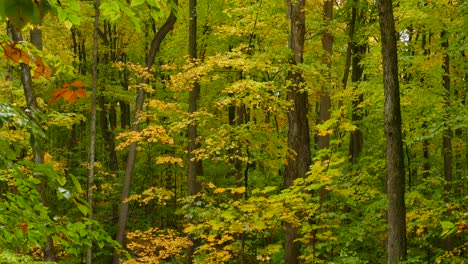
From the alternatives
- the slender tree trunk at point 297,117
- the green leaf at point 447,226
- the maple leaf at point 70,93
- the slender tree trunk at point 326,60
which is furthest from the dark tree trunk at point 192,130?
the maple leaf at point 70,93

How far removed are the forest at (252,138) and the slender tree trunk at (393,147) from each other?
0.02 m

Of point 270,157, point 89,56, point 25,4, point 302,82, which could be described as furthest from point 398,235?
point 89,56

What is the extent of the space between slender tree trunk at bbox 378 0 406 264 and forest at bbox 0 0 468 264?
0.02 metres

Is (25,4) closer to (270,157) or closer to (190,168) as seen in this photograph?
(270,157)

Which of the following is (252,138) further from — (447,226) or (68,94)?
(68,94)

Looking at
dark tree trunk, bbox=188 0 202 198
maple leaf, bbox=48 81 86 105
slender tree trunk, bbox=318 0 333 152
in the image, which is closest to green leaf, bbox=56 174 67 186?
maple leaf, bbox=48 81 86 105

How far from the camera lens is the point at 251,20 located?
456 inches

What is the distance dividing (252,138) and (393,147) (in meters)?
3.46

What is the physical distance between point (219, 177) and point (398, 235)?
1578cm

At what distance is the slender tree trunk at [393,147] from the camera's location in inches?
290

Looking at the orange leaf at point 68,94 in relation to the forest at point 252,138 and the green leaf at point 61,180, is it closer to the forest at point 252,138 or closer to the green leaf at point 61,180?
the forest at point 252,138

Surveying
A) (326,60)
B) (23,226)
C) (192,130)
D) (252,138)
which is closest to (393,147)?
(252,138)

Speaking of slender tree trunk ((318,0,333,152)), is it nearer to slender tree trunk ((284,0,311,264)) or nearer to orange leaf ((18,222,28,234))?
slender tree trunk ((284,0,311,264))

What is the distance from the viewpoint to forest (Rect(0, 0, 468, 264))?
282 cm
